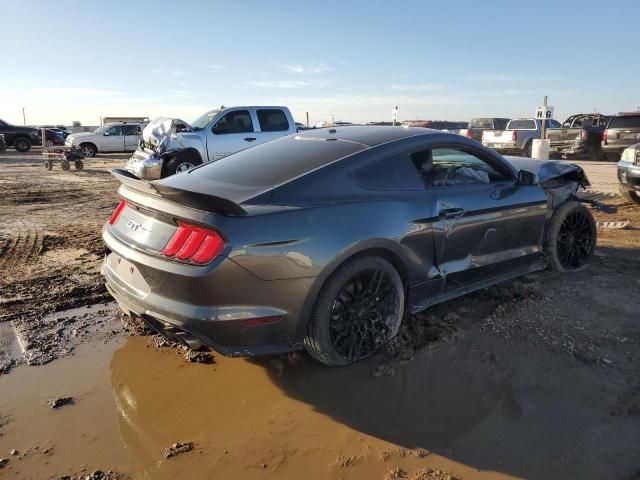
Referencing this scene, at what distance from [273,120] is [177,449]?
11.3 metres

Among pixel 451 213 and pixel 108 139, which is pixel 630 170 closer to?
pixel 451 213

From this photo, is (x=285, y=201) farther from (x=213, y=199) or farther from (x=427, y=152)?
(x=427, y=152)

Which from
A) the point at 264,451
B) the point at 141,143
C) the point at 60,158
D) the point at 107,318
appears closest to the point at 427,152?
the point at 264,451

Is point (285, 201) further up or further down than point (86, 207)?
further up

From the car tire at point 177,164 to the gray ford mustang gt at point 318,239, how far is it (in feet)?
26.6

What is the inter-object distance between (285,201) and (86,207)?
313 inches

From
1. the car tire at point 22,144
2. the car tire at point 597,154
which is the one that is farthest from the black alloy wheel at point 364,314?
the car tire at point 22,144

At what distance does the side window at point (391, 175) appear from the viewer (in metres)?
3.52

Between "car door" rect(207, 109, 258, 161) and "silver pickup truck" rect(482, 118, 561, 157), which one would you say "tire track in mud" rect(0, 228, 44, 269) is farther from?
"silver pickup truck" rect(482, 118, 561, 157)

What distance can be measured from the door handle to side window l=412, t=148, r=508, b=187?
0.22 metres

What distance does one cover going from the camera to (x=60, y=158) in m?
18.0

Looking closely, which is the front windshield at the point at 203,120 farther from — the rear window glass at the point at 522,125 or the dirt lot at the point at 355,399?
the rear window glass at the point at 522,125

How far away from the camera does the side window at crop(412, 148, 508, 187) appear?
3945mm

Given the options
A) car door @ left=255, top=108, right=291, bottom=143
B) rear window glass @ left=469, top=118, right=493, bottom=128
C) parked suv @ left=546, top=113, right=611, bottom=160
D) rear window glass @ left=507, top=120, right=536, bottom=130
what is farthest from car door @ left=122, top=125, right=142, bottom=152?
parked suv @ left=546, top=113, right=611, bottom=160
